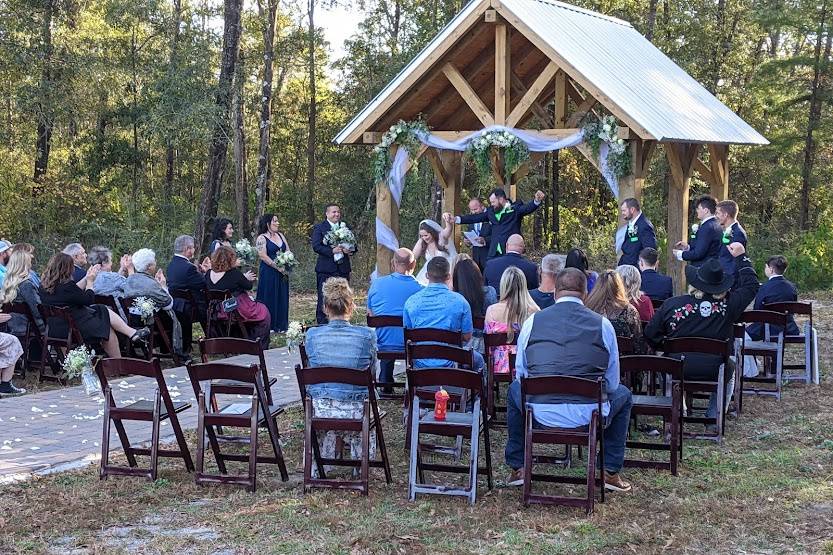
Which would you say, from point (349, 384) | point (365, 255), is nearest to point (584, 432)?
point (349, 384)

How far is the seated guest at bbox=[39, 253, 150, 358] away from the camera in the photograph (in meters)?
10.1

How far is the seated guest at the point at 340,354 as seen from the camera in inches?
263

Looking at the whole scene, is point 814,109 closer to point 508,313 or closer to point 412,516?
point 508,313

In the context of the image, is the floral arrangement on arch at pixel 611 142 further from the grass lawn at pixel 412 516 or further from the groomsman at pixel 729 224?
the grass lawn at pixel 412 516

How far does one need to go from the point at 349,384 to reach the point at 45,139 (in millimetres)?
23593

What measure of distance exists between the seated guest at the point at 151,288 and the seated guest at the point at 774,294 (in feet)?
21.2

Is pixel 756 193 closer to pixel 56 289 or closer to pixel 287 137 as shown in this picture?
pixel 287 137

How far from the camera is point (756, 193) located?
30.8 meters

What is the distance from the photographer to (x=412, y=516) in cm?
598

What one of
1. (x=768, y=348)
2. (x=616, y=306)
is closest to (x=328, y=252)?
(x=768, y=348)

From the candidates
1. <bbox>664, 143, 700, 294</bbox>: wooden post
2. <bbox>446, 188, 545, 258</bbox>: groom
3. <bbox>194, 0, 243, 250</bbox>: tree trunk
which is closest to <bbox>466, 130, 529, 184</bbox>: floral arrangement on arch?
<bbox>446, 188, 545, 258</bbox>: groom

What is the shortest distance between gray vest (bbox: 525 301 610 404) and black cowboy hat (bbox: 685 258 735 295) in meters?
2.18

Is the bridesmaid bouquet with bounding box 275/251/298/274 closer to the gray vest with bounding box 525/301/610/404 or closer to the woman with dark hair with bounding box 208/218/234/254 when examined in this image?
the woman with dark hair with bounding box 208/218/234/254

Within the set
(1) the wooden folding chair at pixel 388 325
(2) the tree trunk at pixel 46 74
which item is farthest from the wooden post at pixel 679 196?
(2) the tree trunk at pixel 46 74
